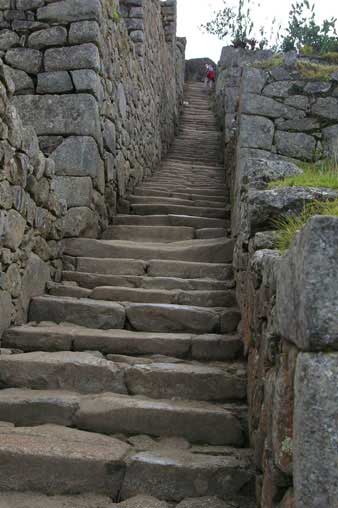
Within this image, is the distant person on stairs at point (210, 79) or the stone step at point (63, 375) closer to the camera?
the stone step at point (63, 375)

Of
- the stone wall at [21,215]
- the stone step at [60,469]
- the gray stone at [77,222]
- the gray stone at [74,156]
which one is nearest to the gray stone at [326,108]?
the gray stone at [74,156]

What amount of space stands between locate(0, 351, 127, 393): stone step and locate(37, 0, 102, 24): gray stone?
11.8 ft

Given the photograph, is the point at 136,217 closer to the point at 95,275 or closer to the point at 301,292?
the point at 95,275

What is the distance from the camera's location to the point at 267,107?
5875 millimetres

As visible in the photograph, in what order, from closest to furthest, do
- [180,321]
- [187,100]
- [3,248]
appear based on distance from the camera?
[3,248], [180,321], [187,100]

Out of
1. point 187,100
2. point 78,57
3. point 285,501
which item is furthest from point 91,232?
point 187,100

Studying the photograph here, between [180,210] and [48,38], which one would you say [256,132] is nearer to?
[180,210]

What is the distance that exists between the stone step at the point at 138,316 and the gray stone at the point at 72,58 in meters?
2.53

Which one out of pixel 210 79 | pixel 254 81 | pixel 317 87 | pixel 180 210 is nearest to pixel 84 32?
pixel 254 81

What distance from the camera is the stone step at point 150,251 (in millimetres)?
4730

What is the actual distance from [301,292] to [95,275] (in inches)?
123

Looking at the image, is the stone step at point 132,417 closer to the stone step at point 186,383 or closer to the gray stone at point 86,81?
the stone step at point 186,383

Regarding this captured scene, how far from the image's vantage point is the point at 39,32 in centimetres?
512

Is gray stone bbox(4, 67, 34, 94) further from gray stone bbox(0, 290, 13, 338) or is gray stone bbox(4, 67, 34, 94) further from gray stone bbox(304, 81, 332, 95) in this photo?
gray stone bbox(304, 81, 332, 95)
